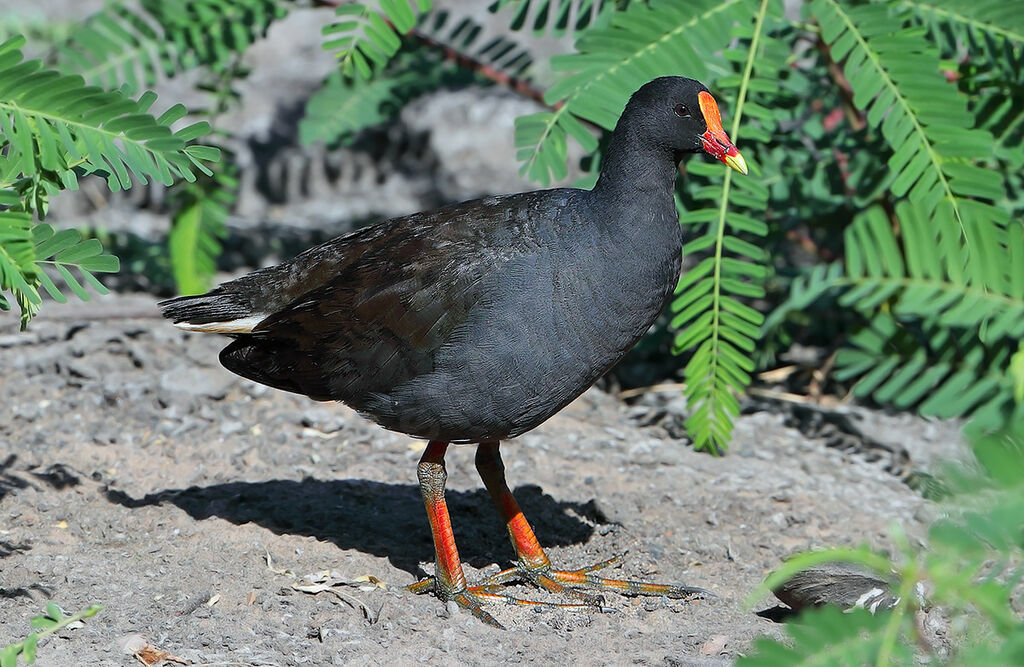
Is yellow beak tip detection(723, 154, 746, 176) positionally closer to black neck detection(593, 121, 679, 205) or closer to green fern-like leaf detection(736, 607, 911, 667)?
black neck detection(593, 121, 679, 205)

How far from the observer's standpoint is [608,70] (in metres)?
4.66

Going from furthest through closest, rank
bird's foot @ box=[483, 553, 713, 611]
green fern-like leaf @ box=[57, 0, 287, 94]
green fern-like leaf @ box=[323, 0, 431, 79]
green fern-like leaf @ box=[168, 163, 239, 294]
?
green fern-like leaf @ box=[168, 163, 239, 294] → green fern-like leaf @ box=[57, 0, 287, 94] → green fern-like leaf @ box=[323, 0, 431, 79] → bird's foot @ box=[483, 553, 713, 611]

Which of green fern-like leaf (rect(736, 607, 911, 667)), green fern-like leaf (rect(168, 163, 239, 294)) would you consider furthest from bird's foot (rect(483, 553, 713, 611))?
green fern-like leaf (rect(168, 163, 239, 294))

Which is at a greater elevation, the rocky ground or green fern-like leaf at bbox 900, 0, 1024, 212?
green fern-like leaf at bbox 900, 0, 1024, 212

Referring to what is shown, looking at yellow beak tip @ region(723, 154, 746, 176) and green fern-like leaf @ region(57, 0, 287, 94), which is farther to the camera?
green fern-like leaf @ region(57, 0, 287, 94)

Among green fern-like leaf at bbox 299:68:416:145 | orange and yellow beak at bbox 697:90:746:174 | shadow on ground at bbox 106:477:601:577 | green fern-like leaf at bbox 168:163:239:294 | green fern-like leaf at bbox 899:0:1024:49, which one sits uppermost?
green fern-like leaf at bbox 899:0:1024:49

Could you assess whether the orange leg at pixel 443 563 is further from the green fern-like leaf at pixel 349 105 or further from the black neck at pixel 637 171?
the green fern-like leaf at pixel 349 105

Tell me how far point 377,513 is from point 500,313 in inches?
54.6

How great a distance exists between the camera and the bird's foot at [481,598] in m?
4.12

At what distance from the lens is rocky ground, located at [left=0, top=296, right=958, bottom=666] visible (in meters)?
3.83

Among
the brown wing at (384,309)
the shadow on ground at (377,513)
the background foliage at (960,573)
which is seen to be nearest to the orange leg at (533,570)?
the shadow on ground at (377,513)

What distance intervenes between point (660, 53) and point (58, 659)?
317 cm

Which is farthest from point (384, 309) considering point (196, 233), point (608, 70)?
point (196, 233)

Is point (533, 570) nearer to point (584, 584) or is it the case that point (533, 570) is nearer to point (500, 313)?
point (584, 584)
